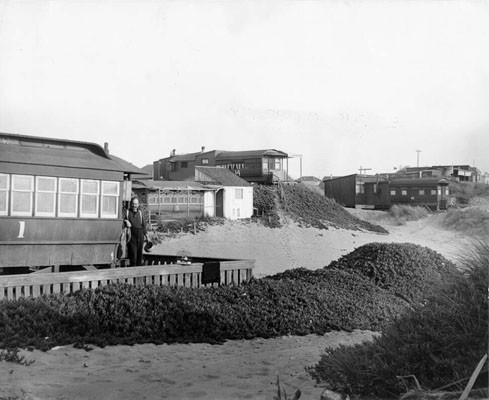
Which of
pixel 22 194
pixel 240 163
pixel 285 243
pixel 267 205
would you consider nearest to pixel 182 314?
pixel 22 194

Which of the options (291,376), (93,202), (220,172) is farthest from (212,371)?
(220,172)

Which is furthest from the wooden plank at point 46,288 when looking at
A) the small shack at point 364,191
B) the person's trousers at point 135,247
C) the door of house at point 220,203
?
the small shack at point 364,191

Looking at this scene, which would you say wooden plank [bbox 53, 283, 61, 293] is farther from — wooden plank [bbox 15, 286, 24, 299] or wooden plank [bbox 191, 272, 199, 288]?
wooden plank [bbox 191, 272, 199, 288]

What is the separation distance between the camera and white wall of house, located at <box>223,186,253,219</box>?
4116 centimetres

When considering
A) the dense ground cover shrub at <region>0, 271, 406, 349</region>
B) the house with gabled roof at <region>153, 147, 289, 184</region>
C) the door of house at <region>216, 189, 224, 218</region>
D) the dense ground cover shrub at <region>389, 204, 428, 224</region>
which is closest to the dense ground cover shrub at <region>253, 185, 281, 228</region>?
the door of house at <region>216, 189, 224, 218</region>

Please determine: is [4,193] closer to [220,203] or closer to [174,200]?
[174,200]

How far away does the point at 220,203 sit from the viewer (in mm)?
41281

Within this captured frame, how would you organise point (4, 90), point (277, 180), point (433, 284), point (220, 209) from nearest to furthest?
point (433, 284), point (4, 90), point (220, 209), point (277, 180)

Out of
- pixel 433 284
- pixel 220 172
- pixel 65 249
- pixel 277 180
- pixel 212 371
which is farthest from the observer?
pixel 277 180

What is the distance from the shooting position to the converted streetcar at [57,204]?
1198cm

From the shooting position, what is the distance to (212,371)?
774 centimetres

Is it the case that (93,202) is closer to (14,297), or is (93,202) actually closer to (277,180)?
(14,297)

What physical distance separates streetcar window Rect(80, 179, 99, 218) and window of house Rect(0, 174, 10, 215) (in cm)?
174

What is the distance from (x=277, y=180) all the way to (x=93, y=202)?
122 feet
